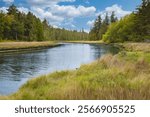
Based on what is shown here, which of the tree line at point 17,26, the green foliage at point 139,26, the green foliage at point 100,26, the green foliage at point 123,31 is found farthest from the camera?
the green foliage at point 100,26

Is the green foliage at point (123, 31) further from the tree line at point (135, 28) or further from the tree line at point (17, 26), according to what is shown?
the tree line at point (17, 26)

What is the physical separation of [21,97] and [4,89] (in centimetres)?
774

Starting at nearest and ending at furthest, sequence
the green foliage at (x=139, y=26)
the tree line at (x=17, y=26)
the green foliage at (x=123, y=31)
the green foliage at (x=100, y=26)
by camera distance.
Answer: the green foliage at (x=139, y=26), the green foliage at (x=123, y=31), the tree line at (x=17, y=26), the green foliage at (x=100, y=26)

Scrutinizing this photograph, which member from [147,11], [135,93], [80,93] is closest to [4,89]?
[80,93]

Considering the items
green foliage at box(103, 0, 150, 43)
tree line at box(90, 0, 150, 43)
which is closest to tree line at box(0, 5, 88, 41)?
tree line at box(90, 0, 150, 43)

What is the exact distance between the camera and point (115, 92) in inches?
414

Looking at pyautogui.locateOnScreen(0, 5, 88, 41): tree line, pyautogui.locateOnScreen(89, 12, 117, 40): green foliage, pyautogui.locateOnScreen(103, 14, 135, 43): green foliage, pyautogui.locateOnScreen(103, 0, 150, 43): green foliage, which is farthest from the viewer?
pyautogui.locateOnScreen(89, 12, 117, 40): green foliage

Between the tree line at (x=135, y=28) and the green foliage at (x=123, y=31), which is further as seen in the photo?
the green foliage at (x=123, y=31)

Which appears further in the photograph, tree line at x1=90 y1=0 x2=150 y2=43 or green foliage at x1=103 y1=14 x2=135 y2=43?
green foliage at x1=103 y1=14 x2=135 y2=43

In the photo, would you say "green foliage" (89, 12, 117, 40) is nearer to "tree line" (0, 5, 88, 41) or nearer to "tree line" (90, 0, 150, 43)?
"tree line" (90, 0, 150, 43)

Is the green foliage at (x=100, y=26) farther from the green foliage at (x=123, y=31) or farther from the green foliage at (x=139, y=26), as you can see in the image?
the green foliage at (x=139, y=26)

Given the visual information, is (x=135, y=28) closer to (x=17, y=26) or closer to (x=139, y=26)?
(x=139, y=26)

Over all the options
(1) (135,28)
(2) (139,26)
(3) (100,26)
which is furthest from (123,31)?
(3) (100,26)

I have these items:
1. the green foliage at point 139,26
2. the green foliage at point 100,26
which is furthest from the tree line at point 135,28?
the green foliage at point 100,26
